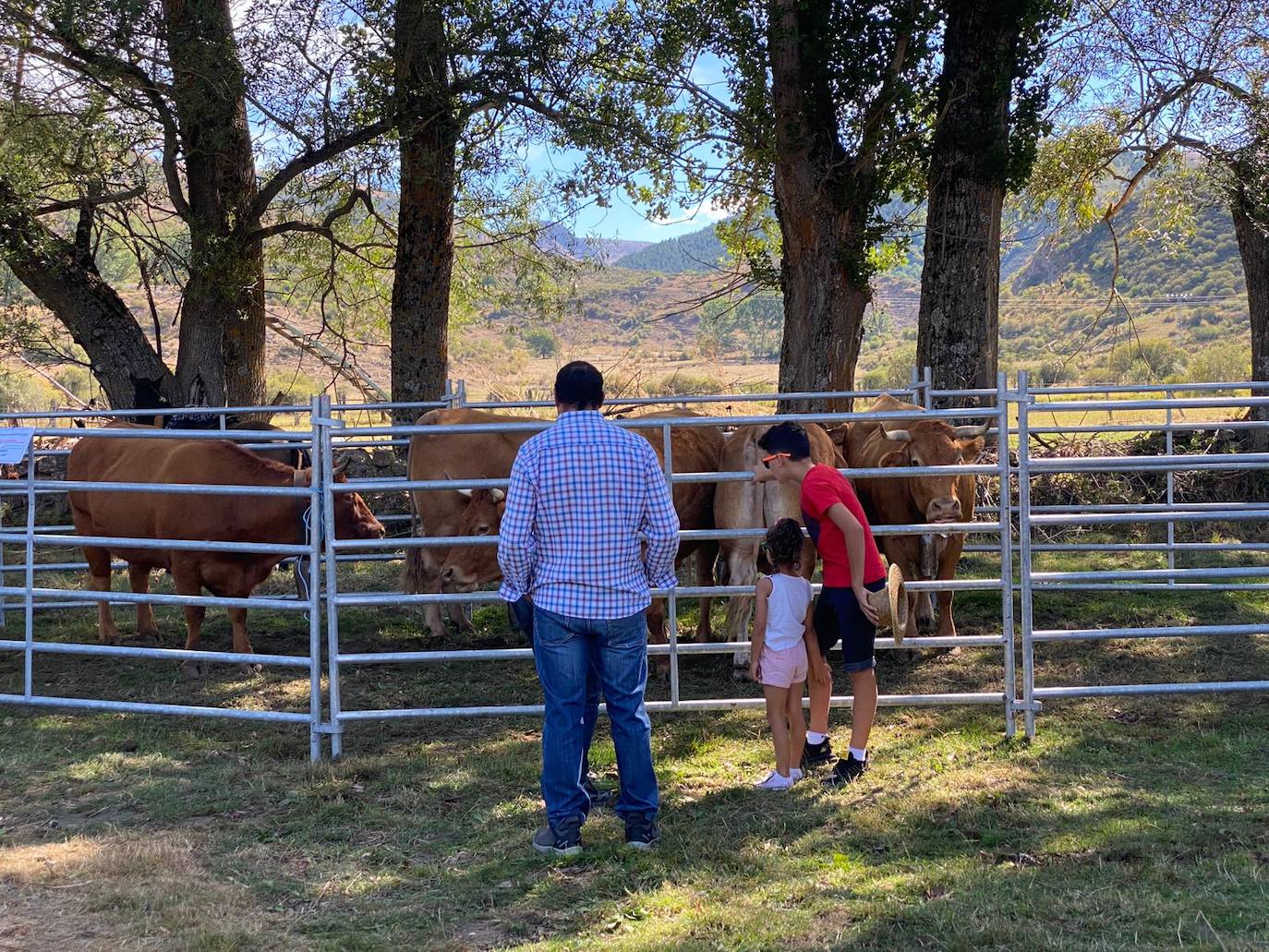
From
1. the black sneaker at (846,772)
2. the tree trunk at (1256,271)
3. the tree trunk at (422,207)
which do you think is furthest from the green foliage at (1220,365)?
the black sneaker at (846,772)

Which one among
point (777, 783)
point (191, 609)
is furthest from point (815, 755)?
point (191, 609)

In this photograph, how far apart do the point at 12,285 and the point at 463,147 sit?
9725 millimetres

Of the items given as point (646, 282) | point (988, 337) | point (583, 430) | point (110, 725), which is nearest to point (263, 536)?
point (110, 725)

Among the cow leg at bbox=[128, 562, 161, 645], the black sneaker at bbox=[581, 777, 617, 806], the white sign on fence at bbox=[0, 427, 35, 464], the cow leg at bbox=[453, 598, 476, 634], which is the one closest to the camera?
the black sneaker at bbox=[581, 777, 617, 806]

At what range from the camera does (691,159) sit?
44.2ft

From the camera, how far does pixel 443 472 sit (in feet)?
31.7

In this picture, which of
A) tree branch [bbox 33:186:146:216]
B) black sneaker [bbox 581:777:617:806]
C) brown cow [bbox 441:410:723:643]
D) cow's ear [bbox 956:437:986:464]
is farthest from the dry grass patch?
tree branch [bbox 33:186:146:216]

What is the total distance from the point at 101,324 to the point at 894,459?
1060cm

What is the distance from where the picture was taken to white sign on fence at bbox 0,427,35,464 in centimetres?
732

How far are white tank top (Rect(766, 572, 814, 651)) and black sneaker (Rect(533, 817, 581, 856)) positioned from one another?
4.54 feet

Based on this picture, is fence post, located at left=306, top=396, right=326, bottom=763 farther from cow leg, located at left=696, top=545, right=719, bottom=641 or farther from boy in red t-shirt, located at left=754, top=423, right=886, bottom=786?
cow leg, located at left=696, top=545, right=719, bottom=641

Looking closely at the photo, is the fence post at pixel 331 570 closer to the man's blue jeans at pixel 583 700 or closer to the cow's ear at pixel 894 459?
the man's blue jeans at pixel 583 700

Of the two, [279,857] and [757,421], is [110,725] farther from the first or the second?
[757,421]

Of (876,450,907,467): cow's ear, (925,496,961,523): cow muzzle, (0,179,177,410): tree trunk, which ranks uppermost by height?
(0,179,177,410): tree trunk
